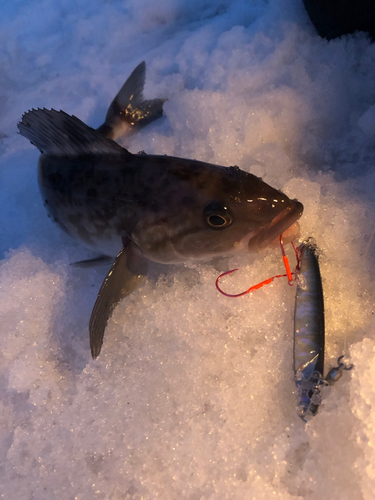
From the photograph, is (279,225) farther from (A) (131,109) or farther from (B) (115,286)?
(A) (131,109)

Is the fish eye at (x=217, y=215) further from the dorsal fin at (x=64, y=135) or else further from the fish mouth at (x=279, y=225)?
the dorsal fin at (x=64, y=135)

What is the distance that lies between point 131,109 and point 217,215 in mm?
1400

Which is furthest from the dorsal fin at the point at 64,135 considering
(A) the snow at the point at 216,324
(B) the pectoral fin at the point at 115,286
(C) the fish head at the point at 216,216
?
(A) the snow at the point at 216,324

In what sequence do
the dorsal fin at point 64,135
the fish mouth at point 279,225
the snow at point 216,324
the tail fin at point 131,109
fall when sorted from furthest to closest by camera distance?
the tail fin at point 131,109, the dorsal fin at point 64,135, the snow at point 216,324, the fish mouth at point 279,225

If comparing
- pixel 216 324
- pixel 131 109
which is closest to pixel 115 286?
pixel 216 324

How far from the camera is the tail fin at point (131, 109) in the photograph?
2.18 meters

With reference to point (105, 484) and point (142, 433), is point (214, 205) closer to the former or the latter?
point (142, 433)

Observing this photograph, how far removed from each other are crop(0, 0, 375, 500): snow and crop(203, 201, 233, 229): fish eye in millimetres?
432

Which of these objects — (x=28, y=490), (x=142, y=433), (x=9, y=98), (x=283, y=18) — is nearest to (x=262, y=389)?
(x=142, y=433)

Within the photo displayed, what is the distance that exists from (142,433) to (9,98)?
3228 millimetres

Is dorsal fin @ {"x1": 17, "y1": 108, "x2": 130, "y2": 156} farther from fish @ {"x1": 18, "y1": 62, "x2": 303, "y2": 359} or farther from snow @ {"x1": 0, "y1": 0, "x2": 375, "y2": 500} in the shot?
snow @ {"x1": 0, "y1": 0, "x2": 375, "y2": 500}

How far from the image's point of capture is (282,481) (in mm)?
1359

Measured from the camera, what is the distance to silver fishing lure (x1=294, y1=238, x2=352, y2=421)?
1.37 metres

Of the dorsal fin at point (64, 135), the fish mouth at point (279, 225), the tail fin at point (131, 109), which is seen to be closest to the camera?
the fish mouth at point (279, 225)
